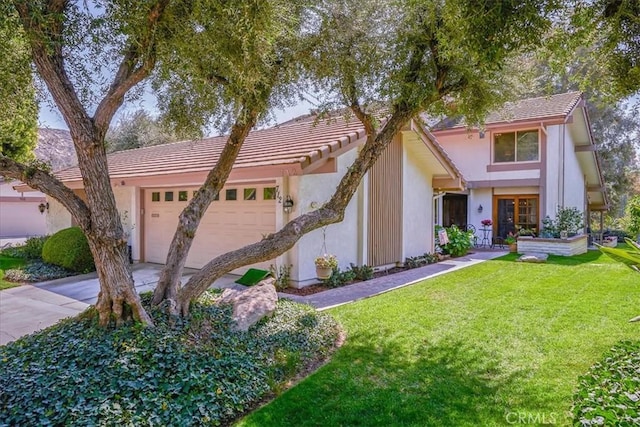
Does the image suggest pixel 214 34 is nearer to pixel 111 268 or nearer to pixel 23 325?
pixel 111 268

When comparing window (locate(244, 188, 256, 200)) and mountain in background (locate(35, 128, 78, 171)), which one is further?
mountain in background (locate(35, 128, 78, 171))

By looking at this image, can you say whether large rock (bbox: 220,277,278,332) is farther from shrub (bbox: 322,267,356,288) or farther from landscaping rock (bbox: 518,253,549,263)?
landscaping rock (bbox: 518,253,549,263)

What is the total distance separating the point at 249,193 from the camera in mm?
10742

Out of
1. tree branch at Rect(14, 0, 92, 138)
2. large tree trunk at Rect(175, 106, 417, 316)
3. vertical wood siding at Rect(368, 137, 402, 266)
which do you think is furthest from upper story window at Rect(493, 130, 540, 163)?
tree branch at Rect(14, 0, 92, 138)

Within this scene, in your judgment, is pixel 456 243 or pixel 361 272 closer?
pixel 361 272

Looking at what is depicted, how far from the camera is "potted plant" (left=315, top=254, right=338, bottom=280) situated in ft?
32.0

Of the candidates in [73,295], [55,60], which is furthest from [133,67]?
[73,295]

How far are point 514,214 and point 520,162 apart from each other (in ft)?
7.93

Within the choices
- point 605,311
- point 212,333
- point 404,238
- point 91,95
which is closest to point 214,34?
point 91,95

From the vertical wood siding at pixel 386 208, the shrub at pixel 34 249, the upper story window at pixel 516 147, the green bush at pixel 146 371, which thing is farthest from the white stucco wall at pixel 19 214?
the upper story window at pixel 516 147

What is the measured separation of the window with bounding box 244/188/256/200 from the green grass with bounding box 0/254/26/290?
6.12 meters

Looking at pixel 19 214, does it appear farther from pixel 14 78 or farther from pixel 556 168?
pixel 556 168

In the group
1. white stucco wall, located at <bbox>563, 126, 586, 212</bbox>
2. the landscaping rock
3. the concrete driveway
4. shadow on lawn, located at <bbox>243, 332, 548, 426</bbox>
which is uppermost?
white stucco wall, located at <bbox>563, 126, 586, 212</bbox>

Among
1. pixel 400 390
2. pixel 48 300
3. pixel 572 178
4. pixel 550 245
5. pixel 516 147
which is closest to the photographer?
pixel 400 390
